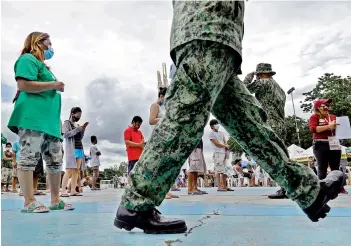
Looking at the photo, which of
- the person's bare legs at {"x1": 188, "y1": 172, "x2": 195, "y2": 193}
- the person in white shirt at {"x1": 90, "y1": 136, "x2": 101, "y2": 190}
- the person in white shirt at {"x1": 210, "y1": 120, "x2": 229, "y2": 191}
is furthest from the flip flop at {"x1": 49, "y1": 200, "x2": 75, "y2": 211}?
the person in white shirt at {"x1": 90, "y1": 136, "x2": 101, "y2": 190}

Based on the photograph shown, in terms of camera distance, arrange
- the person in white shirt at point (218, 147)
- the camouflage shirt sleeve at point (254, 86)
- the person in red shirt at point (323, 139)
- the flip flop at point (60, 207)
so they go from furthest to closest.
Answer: the person in white shirt at point (218, 147)
the person in red shirt at point (323, 139)
the camouflage shirt sleeve at point (254, 86)
the flip flop at point (60, 207)

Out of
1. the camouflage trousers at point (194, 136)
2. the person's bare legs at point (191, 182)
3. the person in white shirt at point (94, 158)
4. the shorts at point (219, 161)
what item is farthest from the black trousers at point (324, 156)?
the person in white shirt at point (94, 158)

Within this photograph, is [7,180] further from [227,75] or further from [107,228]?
[227,75]

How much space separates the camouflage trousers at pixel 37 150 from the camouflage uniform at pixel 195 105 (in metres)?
1.88

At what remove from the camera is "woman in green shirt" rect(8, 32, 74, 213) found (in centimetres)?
328

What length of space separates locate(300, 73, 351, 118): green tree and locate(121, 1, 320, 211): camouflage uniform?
35.0 metres

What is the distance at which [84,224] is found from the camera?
103 inches

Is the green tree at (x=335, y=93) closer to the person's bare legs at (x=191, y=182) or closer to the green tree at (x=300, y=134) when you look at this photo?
the green tree at (x=300, y=134)

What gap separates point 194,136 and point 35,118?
210cm

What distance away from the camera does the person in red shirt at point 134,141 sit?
20.4 feet

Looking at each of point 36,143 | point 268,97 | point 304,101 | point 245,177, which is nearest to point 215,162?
point 268,97

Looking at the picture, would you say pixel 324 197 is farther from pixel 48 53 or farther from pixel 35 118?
pixel 48 53

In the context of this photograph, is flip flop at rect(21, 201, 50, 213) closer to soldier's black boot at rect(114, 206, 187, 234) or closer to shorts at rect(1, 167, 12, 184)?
soldier's black boot at rect(114, 206, 187, 234)

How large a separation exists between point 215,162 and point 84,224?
5.67 meters
